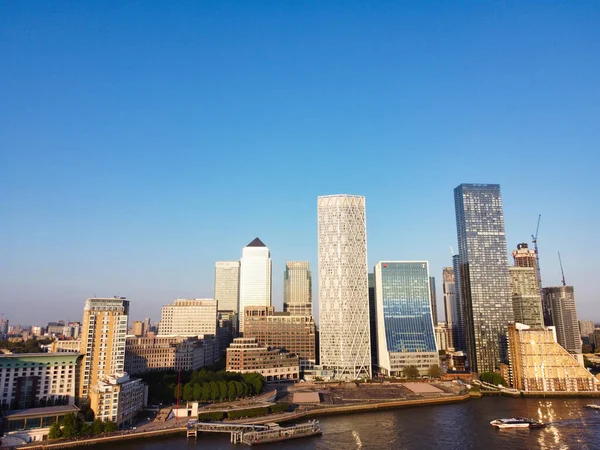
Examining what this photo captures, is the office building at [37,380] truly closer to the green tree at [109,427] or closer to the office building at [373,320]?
the green tree at [109,427]

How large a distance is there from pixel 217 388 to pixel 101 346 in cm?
2041

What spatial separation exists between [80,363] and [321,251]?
67.1m

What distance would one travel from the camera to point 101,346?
70.3 meters

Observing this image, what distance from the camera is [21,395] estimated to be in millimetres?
62000

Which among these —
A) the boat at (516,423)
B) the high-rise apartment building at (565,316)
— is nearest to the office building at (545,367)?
the boat at (516,423)

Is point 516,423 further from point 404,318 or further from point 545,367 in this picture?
point 404,318

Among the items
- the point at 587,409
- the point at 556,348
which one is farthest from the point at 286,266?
the point at 587,409

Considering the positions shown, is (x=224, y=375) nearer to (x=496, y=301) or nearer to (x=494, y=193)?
(x=496, y=301)

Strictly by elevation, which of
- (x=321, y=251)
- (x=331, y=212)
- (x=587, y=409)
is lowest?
(x=587, y=409)

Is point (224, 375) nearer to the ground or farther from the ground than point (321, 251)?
nearer to the ground

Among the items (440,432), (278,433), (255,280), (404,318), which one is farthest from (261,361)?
(255,280)

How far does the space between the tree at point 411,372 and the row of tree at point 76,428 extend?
72.3 m

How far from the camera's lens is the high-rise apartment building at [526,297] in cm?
12200

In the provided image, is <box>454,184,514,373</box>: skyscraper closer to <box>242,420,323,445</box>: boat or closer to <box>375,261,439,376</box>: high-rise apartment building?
<box>375,261,439,376</box>: high-rise apartment building
